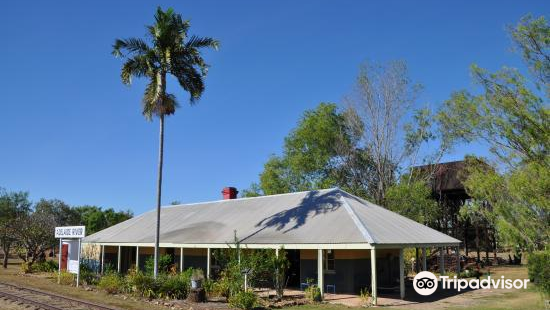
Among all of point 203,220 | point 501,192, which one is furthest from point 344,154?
point 501,192

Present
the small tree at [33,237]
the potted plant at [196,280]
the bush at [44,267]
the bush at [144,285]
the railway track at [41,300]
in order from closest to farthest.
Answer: the railway track at [41,300]
the potted plant at [196,280]
the bush at [144,285]
the bush at [44,267]
the small tree at [33,237]

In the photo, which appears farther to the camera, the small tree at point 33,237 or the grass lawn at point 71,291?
the small tree at point 33,237

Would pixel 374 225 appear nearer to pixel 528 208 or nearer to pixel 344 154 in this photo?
pixel 528 208

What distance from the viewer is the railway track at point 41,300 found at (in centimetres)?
1753

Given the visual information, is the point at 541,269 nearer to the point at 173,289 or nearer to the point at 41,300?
the point at 173,289

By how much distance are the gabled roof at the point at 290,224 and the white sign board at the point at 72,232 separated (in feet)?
11.2

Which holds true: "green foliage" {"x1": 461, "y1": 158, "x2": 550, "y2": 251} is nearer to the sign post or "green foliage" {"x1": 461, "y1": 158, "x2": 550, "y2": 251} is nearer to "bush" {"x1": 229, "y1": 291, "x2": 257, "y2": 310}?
"bush" {"x1": 229, "y1": 291, "x2": 257, "y2": 310}

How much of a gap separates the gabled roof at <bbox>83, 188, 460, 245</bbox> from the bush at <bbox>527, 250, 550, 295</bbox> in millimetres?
4760

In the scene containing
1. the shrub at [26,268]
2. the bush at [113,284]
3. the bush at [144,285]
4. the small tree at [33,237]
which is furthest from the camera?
the small tree at [33,237]

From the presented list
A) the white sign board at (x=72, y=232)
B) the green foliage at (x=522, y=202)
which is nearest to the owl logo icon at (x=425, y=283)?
the green foliage at (x=522, y=202)

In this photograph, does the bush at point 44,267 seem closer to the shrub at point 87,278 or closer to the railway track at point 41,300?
the shrub at point 87,278

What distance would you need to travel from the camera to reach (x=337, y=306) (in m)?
17.5

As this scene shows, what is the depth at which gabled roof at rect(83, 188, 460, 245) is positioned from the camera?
20.0 meters

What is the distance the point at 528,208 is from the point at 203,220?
18.0 m
